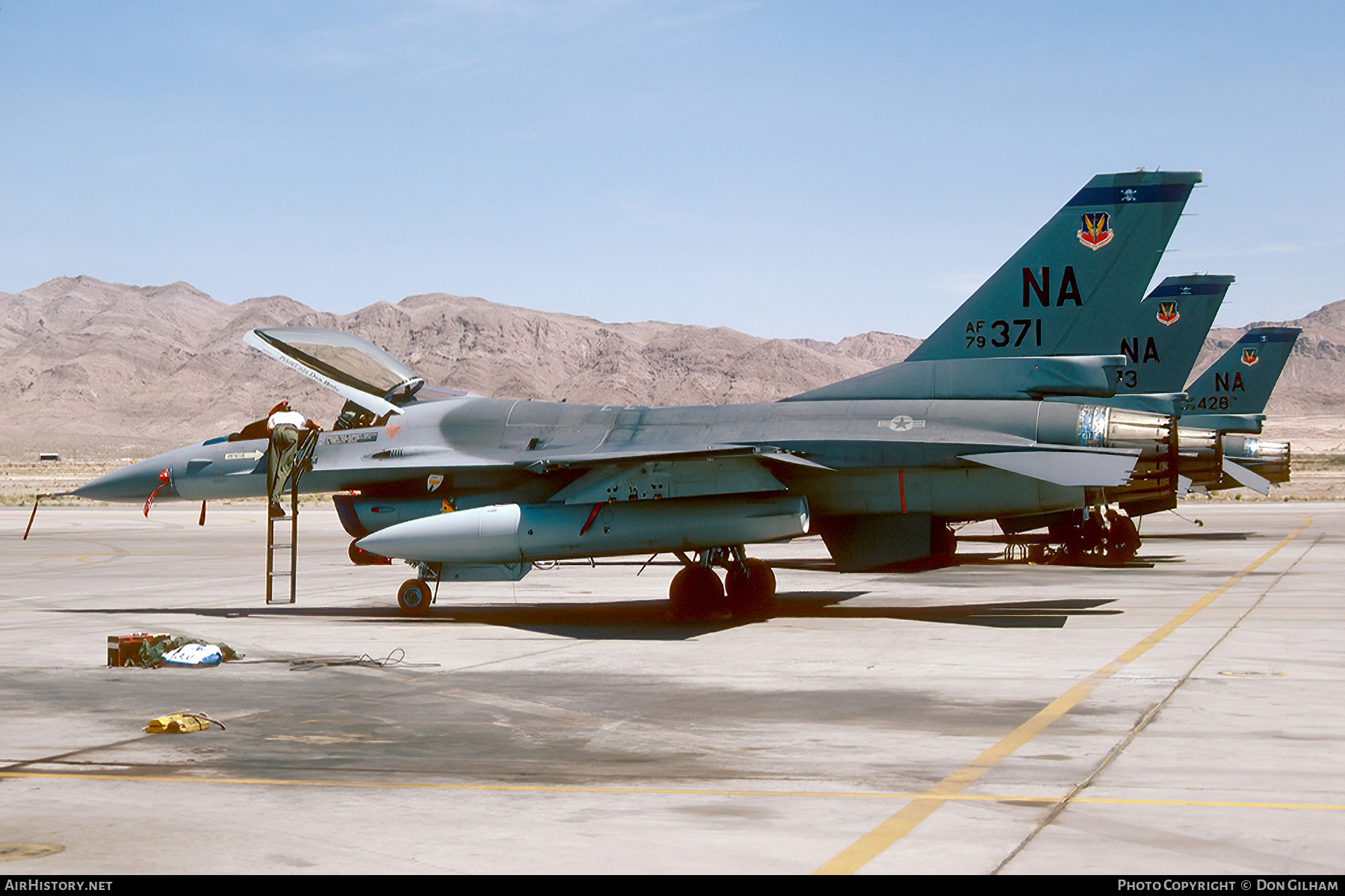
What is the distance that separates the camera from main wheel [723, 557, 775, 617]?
17328 mm

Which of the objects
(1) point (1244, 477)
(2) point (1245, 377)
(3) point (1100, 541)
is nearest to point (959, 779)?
(3) point (1100, 541)

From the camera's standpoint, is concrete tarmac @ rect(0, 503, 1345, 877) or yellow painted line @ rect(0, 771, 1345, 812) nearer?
concrete tarmac @ rect(0, 503, 1345, 877)

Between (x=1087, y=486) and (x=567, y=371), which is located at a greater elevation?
(x=567, y=371)

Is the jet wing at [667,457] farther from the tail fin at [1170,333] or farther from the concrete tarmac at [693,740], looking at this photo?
the tail fin at [1170,333]

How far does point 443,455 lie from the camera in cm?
1753

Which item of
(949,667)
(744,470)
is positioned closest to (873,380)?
(744,470)

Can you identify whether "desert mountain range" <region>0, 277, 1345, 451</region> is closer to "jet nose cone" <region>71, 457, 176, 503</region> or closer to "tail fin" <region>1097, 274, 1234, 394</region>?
"tail fin" <region>1097, 274, 1234, 394</region>

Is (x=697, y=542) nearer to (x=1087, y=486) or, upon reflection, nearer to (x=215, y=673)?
(x=1087, y=486)

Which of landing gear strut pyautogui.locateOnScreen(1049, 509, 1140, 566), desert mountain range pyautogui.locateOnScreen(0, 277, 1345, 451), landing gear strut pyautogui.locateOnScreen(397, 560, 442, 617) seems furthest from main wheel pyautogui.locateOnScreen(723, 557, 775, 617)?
desert mountain range pyautogui.locateOnScreen(0, 277, 1345, 451)

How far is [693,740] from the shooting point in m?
8.64

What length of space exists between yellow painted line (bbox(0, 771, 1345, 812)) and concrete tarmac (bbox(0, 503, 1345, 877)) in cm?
3

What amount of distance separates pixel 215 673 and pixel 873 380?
9.29 metres

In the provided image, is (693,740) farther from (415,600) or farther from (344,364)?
(344,364)

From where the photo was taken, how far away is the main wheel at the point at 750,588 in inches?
682
